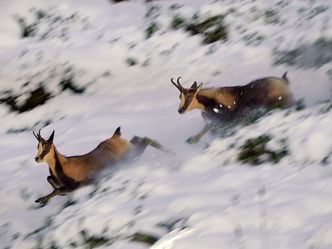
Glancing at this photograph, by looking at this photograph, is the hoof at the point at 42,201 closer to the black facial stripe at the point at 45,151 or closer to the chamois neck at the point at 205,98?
the black facial stripe at the point at 45,151

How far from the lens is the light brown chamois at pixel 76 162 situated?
14.7 feet

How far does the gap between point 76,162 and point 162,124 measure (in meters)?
0.92

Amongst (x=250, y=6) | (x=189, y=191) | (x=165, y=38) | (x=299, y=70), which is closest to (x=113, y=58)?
(x=165, y=38)

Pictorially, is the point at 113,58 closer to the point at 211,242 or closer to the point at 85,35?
the point at 85,35

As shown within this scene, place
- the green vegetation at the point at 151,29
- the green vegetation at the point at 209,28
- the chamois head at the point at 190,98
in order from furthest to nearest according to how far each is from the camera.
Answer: the green vegetation at the point at 151,29 < the green vegetation at the point at 209,28 < the chamois head at the point at 190,98

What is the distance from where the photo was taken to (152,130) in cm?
516

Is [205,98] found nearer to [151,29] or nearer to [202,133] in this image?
[202,133]

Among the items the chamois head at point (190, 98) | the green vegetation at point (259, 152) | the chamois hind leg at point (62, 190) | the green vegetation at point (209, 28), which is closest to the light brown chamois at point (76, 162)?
the chamois hind leg at point (62, 190)

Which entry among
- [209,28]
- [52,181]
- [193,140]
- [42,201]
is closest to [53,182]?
[52,181]

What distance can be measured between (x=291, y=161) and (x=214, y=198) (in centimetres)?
51

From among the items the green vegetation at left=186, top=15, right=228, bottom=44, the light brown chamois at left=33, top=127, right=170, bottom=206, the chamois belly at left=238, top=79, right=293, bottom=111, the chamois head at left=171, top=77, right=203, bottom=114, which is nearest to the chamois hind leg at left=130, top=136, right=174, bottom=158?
the light brown chamois at left=33, top=127, right=170, bottom=206

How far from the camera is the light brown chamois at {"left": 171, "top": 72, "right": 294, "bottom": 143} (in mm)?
4539

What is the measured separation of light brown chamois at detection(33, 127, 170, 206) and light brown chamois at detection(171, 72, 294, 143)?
0.48m

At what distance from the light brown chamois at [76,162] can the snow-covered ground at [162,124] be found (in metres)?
0.07
